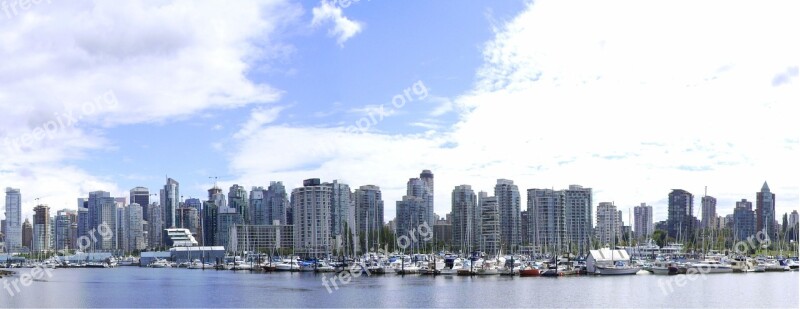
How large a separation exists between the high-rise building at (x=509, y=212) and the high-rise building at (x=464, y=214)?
4.86m

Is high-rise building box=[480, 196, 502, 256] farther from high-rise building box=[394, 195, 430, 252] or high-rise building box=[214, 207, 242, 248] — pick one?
high-rise building box=[214, 207, 242, 248]

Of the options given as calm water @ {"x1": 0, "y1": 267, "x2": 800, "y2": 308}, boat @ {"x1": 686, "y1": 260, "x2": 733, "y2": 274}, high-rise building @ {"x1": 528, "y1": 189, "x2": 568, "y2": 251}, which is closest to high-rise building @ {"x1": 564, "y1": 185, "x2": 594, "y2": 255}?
high-rise building @ {"x1": 528, "y1": 189, "x2": 568, "y2": 251}

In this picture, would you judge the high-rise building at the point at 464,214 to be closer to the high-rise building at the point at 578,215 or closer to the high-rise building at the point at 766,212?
the high-rise building at the point at 578,215

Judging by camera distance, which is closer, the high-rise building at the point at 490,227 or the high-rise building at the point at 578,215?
the high-rise building at the point at 490,227

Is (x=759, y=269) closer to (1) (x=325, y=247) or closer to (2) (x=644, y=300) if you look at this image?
(2) (x=644, y=300)

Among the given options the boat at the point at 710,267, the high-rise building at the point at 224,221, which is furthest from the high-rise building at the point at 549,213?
the high-rise building at the point at 224,221

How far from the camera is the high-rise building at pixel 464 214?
159225mm

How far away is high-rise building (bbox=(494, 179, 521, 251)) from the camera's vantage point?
162 m

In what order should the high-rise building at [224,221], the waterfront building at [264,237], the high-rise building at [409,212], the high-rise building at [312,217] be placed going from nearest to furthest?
the high-rise building at [312,217], the high-rise building at [409,212], the waterfront building at [264,237], the high-rise building at [224,221]

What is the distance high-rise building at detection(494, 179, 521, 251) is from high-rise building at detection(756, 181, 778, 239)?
146ft

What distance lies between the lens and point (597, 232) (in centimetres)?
15862

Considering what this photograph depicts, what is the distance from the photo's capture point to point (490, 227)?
504ft

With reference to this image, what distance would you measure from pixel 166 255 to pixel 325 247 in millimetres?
32341

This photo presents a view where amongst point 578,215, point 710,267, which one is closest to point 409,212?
point 578,215
